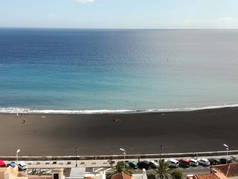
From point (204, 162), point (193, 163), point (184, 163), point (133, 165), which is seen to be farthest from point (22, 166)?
point (204, 162)

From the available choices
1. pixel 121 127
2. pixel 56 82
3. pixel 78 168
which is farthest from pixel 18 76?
pixel 78 168

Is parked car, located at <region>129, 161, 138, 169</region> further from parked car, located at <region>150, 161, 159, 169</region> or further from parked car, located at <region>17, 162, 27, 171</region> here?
parked car, located at <region>17, 162, 27, 171</region>

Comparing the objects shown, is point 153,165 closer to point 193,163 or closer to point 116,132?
point 193,163

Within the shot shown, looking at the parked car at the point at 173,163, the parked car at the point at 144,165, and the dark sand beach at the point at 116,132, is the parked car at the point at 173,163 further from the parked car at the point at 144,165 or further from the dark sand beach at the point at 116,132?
Result: the dark sand beach at the point at 116,132

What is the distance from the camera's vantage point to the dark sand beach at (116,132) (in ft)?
136

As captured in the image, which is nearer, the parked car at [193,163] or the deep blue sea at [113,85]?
the parked car at [193,163]

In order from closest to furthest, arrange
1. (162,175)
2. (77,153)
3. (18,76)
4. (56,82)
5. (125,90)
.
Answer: (162,175)
(77,153)
(125,90)
(56,82)
(18,76)

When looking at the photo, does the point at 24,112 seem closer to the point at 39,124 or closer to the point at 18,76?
the point at 39,124

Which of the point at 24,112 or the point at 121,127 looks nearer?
the point at 121,127

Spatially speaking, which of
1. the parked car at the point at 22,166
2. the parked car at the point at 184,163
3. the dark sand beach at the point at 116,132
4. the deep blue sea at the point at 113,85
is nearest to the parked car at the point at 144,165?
the parked car at the point at 184,163

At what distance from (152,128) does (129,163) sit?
568 inches

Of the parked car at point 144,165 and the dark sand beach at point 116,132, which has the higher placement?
the dark sand beach at point 116,132

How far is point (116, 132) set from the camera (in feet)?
153

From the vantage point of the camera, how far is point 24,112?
5684 centimetres
